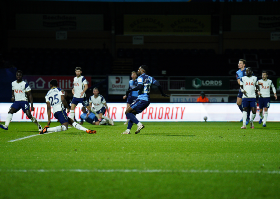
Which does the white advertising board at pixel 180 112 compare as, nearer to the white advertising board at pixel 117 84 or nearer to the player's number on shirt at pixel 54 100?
the white advertising board at pixel 117 84

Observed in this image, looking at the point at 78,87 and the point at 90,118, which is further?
the point at 90,118

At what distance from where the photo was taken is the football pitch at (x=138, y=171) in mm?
4125

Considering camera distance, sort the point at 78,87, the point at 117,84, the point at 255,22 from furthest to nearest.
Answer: the point at 255,22
the point at 117,84
the point at 78,87

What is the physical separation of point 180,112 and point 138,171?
46.2 ft

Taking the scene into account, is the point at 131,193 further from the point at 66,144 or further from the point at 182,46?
the point at 182,46

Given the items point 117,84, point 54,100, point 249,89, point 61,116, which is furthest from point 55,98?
point 117,84

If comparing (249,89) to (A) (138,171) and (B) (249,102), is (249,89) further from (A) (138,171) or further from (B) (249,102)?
(A) (138,171)

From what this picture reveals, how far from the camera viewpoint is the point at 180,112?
1916 centimetres

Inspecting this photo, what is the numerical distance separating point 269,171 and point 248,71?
8647mm

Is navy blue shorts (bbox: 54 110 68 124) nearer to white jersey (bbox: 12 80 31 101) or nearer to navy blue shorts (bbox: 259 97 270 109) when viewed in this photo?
white jersey (bbox: 12 80 31 101)

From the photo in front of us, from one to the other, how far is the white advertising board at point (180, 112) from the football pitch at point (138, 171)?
10.9 m

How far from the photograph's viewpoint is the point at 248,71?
527 inches

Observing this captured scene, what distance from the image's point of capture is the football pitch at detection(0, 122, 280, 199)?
4125mm

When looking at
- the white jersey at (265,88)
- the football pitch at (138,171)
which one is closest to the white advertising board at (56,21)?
the white jersey at (265,88)
